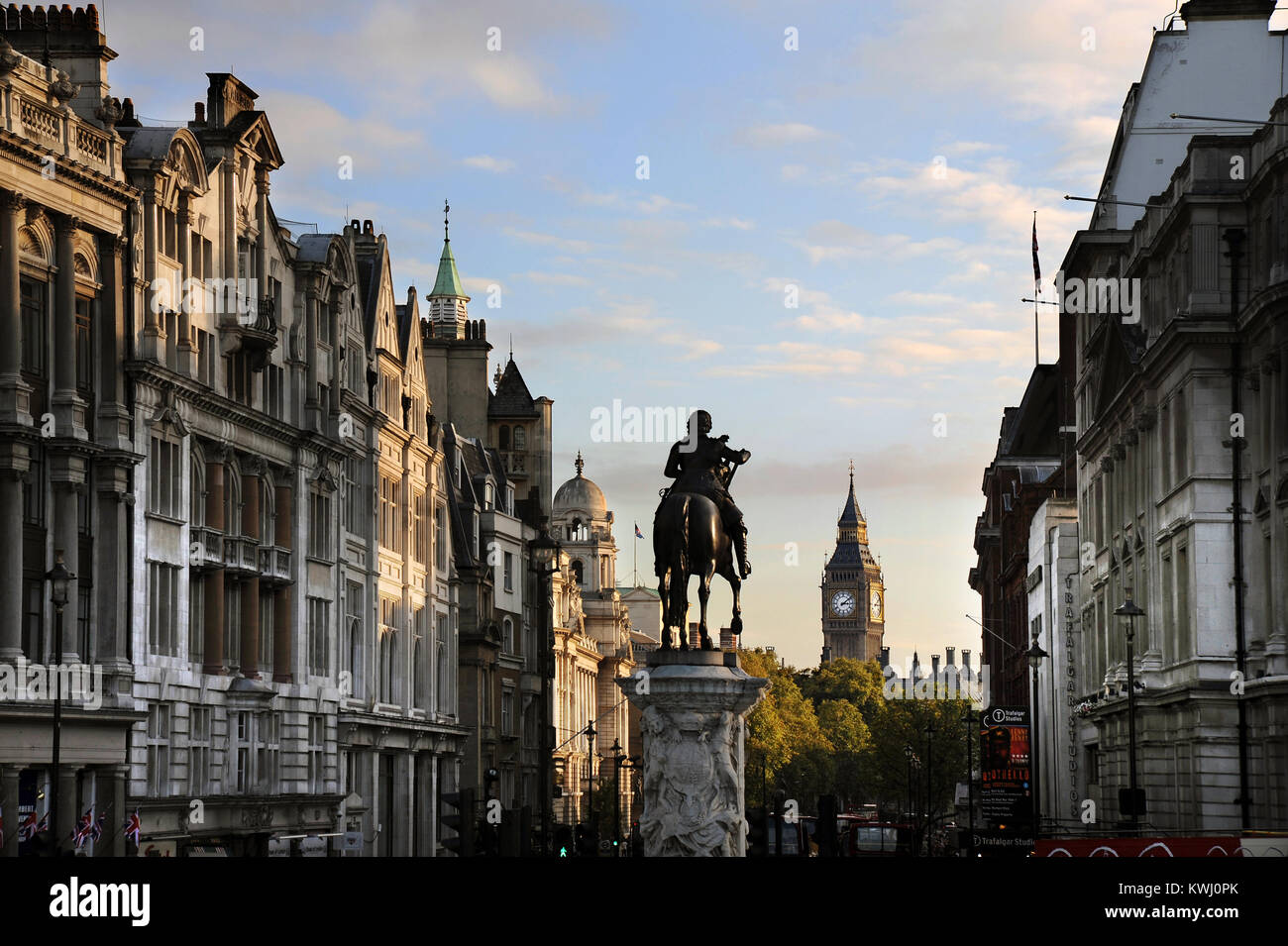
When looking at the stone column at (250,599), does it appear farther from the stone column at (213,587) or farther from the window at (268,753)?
the stone column at (213,587)

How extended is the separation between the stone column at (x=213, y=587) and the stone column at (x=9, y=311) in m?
13.1

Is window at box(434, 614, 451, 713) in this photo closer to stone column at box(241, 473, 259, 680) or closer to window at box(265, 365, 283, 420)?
window at box(265, 365, 283, 420)

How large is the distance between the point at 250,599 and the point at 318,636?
643 centimetres

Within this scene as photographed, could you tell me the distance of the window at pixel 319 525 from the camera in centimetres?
6931

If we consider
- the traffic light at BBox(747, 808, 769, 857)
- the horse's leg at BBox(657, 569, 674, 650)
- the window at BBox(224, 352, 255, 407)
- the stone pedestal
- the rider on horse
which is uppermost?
the window at BBox(224, 352, 255, 407)

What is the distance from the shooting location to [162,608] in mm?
56719

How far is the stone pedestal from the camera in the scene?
1072 inches

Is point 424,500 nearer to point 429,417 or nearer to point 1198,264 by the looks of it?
point 429,417

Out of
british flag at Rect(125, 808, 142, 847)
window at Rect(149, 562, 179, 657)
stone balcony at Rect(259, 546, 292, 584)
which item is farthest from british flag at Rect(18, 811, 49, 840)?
stone balcony at Rect(259, 546, 292, 584)

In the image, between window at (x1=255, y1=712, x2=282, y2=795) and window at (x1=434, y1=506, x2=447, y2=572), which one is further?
window at (x1=434, y1=506, x2=447, y2=572)

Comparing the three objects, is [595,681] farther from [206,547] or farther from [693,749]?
[693,749]

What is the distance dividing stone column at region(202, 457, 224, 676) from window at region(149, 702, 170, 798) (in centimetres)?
366

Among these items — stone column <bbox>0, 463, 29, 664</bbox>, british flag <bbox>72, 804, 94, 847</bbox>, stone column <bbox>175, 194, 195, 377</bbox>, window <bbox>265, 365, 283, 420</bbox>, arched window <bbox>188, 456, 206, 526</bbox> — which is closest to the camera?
stone column <bbox>0, 463, 29, 664</bbox>

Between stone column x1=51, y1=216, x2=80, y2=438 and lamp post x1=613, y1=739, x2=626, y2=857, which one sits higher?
stone column x1=51, y1=216, x2=80, y2=438
